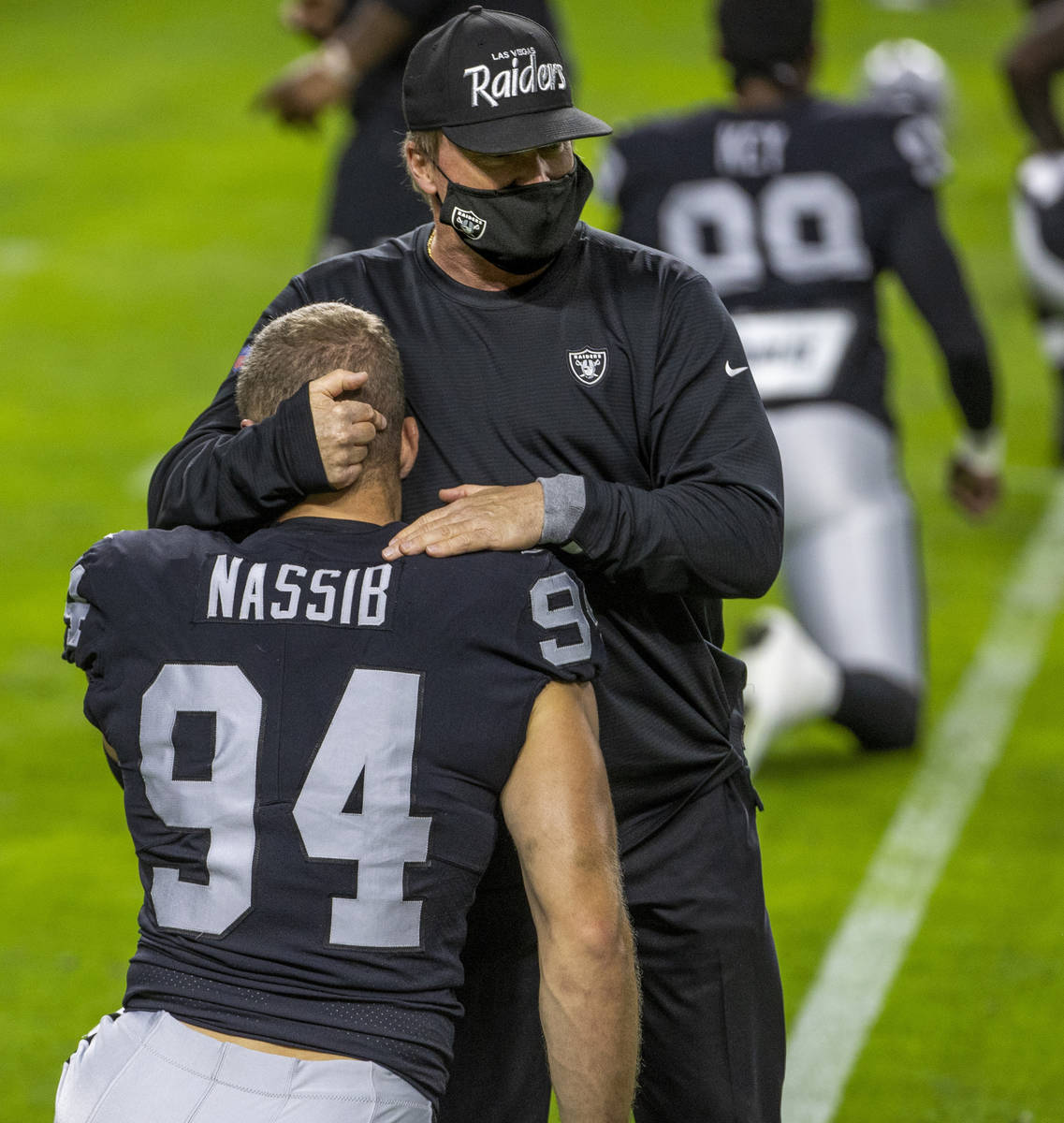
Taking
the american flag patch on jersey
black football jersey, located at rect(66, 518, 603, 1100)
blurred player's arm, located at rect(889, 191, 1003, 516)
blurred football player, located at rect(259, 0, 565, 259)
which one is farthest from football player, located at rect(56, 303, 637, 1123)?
blurred football player, located at rect(259, 0, 565, 259)

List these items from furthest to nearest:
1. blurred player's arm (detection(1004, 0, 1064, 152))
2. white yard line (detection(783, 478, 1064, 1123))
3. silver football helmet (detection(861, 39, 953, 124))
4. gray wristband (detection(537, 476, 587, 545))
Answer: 1. silver football helmet (detection(861, 39, 953, 124))
2. blurred player's arm (detection(1004, 0, 1064, 152))
3. white yard line (detection(783, 478, 1064, 1123))
4. gray wristband (detection(537, 476, 587, 545))

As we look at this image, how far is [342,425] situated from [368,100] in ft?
12.6

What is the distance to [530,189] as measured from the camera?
2674 mm

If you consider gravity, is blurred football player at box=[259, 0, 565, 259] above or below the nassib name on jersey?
above

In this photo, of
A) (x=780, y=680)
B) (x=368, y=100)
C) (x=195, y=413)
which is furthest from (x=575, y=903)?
(x=195, y=413)

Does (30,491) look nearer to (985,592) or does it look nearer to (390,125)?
(390,125)

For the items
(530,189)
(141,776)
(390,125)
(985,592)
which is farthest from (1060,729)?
(141,776)

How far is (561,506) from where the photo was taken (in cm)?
249

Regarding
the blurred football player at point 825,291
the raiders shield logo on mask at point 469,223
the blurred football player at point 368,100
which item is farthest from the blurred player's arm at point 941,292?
the raiders shield logo on mask at point 469,223

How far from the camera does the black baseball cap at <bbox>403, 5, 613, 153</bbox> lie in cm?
262

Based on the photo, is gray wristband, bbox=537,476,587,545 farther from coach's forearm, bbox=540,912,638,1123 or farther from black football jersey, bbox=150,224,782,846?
coach's forearm, bbox=540,912,638,1123

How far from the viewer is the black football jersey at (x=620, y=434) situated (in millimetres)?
2613

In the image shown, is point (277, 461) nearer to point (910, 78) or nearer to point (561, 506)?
point (561, 506)

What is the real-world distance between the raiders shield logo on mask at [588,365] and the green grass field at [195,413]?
1854 mm
